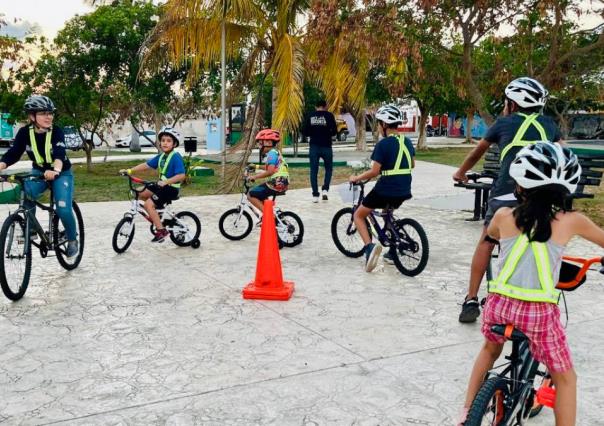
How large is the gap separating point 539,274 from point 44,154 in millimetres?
4992

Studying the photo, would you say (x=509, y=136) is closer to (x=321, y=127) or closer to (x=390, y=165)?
(x=390, y=165)

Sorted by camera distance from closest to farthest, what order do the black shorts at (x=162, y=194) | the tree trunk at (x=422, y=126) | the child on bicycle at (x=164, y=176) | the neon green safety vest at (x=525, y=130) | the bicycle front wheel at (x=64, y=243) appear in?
the neon green safety vest at (x=525, y=130) < the bicycle front wheel at (x=64, y=243) < the child on bicycle at (x=164, y=176) < the black shorts at (x=162, y=194) < the tree trunk at (x=422, y=126)

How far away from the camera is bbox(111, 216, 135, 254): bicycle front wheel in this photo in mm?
8023

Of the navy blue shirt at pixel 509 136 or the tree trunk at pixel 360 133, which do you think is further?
the tree trunk at pixel 360 133

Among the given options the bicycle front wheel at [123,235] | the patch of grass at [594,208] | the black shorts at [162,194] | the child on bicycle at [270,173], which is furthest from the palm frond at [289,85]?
the bicycle front wheel at [123,235]

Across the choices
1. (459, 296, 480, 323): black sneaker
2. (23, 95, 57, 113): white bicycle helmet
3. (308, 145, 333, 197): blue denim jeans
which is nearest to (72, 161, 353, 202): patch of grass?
(308, 145, 333, 197): blue denim jeans

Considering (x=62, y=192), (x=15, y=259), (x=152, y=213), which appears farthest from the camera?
(x=152, y=213)

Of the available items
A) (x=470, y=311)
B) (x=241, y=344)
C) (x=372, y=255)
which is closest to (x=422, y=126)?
(x=372, y=255)

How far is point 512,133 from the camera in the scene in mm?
4922

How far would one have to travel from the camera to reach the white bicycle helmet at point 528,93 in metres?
4.78

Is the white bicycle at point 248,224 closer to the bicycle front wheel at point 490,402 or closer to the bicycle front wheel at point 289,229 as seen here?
the bicycle front wheel at point 289,229

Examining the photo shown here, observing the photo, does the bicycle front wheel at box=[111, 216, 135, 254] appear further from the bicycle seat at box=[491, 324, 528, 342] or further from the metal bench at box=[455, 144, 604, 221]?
the bicycle seat at box=[491, 324, 528, 342]

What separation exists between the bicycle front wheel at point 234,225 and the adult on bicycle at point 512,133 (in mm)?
4341

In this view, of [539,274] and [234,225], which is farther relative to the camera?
[234,225]
